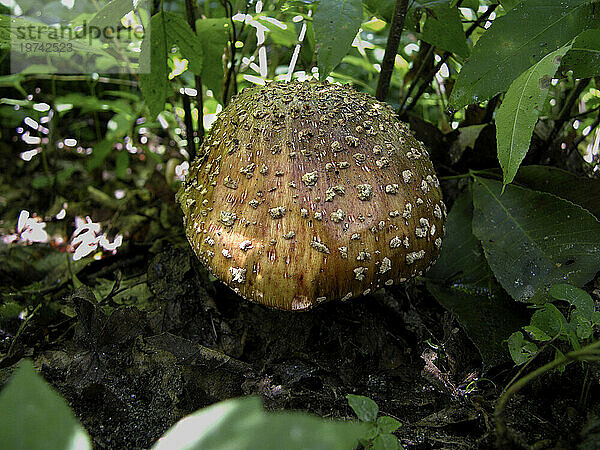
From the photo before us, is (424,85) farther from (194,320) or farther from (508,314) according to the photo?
(194,320)

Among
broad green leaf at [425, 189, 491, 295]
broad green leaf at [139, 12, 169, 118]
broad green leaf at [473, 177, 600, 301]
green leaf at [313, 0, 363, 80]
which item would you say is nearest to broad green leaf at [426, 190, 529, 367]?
broad green leaf at [425, 189, 491, 295]

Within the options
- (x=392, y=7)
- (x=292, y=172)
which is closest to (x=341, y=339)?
(x=292, y=172)

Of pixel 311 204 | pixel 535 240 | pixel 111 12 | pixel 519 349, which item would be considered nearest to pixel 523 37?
pixel 535 240

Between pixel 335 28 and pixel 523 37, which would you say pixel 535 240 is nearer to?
pixel 523 37

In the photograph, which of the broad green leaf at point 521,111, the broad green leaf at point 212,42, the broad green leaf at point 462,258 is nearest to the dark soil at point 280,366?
the broad green leaf at point 462,258

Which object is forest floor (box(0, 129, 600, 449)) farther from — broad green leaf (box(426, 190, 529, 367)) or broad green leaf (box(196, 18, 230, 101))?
broad green leaf (box(196, 18, 230, 101))

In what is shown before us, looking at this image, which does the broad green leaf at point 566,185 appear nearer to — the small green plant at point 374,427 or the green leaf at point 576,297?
the green leaf at point 576,297

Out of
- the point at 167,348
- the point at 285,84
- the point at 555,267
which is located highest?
the point at 285,84
